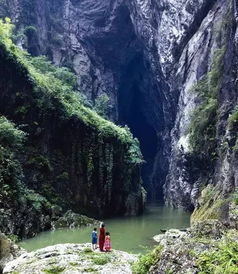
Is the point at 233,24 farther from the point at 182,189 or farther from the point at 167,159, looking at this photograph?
the point at 167,159

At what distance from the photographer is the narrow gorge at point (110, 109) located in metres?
21.0

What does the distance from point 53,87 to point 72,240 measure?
1283cm

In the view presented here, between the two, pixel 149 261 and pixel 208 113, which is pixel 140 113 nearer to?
pixel 208 113

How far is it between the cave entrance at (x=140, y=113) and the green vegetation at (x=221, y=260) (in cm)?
4556

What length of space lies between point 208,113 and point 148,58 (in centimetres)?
1984

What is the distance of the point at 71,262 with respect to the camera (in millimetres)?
7582

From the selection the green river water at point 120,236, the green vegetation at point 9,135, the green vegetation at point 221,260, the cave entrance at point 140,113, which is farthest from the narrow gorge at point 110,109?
the green vegetation at point 221,260

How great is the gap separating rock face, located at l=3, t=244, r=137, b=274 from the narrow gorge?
3633 mm

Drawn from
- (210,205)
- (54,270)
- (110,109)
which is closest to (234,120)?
(210,205)

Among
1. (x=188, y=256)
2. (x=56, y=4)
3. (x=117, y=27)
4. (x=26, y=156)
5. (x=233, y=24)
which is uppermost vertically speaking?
(x=56, y=4)

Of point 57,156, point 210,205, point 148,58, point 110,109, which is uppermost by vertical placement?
point 148,58

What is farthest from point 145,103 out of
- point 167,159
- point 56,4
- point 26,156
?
point 26,156

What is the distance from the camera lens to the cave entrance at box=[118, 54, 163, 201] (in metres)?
51.6

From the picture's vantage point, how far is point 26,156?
22.8 metres
